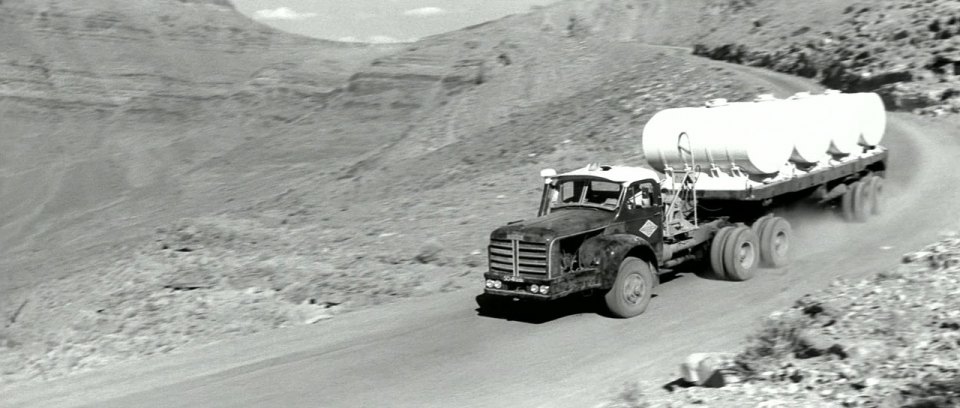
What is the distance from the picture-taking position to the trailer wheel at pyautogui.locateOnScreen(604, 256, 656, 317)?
1400 centimetres

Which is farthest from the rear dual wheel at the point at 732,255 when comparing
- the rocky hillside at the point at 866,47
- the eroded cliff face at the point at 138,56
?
the eroded cliff face at the point at 138,56

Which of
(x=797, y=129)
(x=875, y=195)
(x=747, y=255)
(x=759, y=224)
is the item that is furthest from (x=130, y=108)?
(x=747, y=255)

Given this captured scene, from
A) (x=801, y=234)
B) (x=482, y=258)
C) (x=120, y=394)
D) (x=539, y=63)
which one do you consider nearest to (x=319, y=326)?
(x=120, y=394)

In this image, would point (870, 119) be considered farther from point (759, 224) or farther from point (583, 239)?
point (583, 239)

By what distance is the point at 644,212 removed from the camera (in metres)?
Answer: 14.8

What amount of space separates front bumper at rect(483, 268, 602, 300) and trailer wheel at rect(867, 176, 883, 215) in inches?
367

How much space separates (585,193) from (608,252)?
160 cm

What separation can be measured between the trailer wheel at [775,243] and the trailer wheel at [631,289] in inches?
128

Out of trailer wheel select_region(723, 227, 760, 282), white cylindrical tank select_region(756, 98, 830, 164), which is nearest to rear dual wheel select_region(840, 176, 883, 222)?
white cylindrical tank select_region(756, 98, 830, 164)

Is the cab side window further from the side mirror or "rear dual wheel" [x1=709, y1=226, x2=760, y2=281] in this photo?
"rear dual wheel" [x1=709, y1=226, x2=760, y2=281]

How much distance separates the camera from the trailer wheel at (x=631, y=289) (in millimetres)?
14000

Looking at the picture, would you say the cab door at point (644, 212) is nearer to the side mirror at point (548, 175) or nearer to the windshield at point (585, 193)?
the windshield at point (585, 193)

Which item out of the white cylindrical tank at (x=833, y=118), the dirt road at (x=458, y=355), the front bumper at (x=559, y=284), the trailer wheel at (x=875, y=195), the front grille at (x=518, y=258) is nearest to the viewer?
the dirt road at (x=458, y=355)

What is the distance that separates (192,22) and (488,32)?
181 feet
